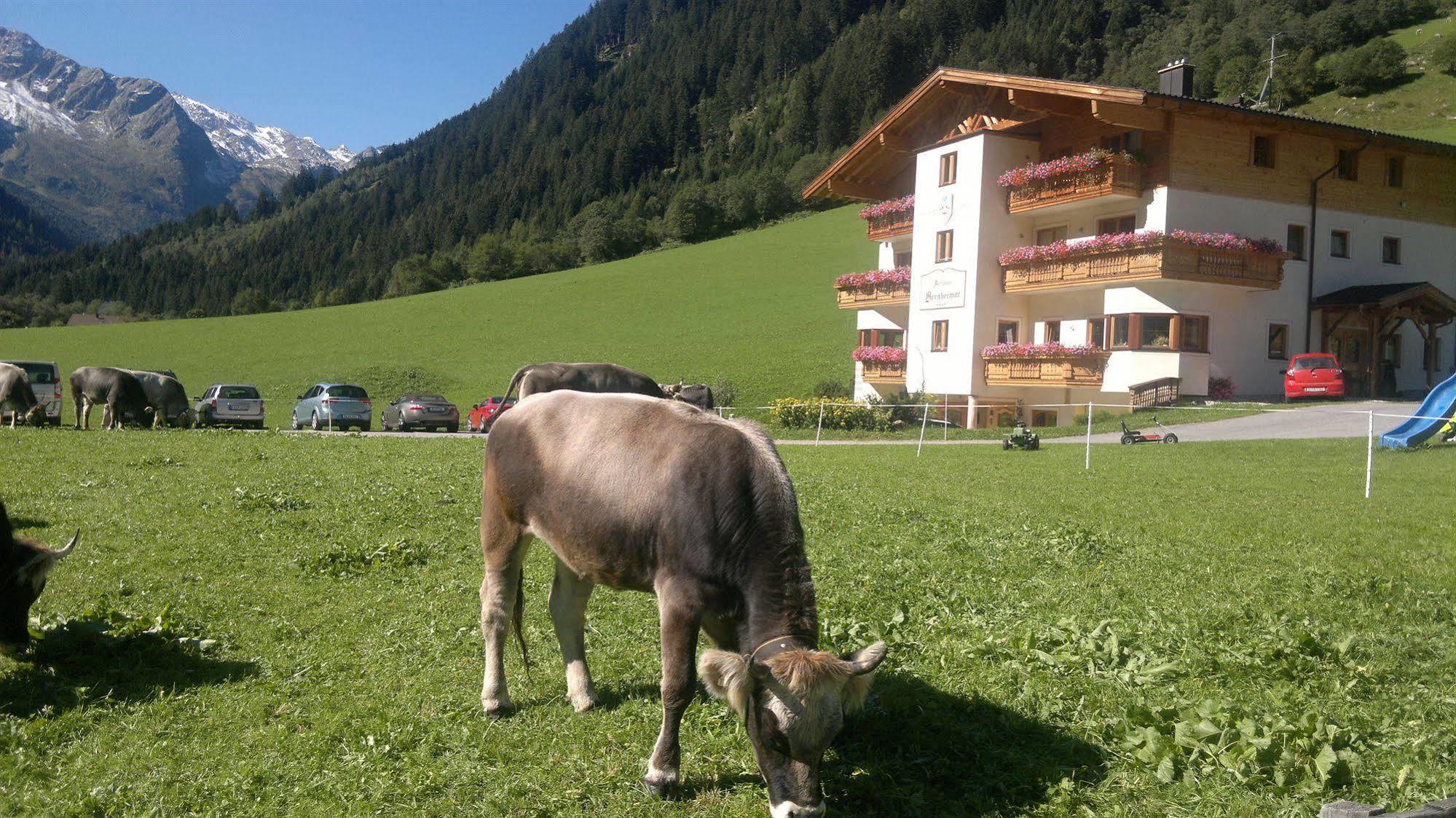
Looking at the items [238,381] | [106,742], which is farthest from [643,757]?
[238,381]

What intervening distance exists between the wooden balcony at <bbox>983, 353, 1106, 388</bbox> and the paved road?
184 inches

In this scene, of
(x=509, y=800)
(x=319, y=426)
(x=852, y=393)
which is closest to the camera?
(x=509, y=800)

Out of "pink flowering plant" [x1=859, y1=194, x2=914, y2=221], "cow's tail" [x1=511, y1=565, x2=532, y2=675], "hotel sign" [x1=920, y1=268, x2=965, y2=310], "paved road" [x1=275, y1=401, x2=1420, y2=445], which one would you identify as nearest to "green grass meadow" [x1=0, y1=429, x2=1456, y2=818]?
"cow's tail" [x1=511, y1=565, x2=532, y2=675]

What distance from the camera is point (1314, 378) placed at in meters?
31.6

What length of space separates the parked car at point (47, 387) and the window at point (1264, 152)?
141 ft

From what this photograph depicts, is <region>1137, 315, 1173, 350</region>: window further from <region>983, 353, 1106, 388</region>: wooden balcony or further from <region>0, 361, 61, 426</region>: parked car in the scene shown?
<region>0, 361, 61, 426</region>: parked car

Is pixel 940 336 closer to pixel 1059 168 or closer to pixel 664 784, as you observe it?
pixel 1059 168

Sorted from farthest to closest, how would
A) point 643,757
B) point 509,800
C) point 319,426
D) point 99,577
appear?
point 319,426, point 99,577, point 643,757, point 509,800

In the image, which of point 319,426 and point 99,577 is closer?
point 99,577

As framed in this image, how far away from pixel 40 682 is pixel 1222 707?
24.2ft

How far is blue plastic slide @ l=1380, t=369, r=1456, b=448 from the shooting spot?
789 inches

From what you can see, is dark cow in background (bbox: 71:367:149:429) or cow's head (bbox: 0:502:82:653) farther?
dark cow in background (bbox: 71:367:149:429)

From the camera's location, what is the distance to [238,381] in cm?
5981

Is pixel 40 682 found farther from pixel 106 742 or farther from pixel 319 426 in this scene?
pixel 319 426
